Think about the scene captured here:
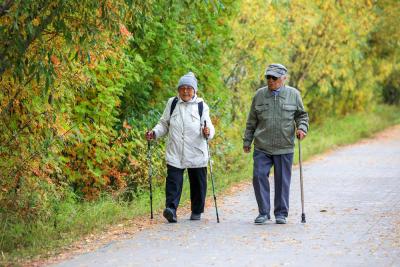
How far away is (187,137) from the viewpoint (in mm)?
11625

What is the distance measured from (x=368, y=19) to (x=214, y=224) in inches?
765

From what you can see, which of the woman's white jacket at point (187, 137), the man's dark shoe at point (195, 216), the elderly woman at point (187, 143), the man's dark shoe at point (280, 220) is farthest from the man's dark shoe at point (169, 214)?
the man's dark shoe at point (280, 220)

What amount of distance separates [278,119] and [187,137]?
3.85ft

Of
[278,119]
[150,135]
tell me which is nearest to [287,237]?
[278,119]

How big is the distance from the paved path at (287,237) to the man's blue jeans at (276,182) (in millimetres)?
227

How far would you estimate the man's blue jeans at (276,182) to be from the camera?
11.4 metres

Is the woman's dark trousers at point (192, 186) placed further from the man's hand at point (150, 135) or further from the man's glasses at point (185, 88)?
the man's glasses at point (185, 88)

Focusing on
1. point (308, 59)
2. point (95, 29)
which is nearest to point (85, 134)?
point (95, 29)

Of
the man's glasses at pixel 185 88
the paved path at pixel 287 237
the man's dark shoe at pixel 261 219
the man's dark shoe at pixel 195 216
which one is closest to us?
the paved path at pixel 287 237

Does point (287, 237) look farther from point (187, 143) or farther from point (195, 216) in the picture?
point (187, 143)

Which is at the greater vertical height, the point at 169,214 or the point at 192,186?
the point at 192,186

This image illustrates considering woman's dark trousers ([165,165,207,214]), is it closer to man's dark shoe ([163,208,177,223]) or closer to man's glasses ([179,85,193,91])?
man's dark shoe ([163,208,177,223])

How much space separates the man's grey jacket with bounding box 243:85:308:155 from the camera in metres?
11.4

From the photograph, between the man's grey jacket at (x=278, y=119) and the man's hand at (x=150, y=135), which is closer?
the man's grey jacket at (x=278, y=119)
